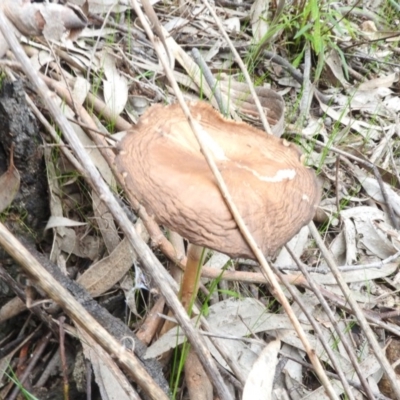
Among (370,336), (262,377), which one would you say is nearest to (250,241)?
(262,377)

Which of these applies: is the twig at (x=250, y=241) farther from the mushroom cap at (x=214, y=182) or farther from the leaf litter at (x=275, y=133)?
the leaf litter at (x=275, y=133)

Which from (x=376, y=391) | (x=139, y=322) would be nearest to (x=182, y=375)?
(x=139, y=322)

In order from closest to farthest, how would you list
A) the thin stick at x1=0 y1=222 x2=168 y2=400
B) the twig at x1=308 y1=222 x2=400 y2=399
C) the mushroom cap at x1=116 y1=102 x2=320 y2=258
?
the thin stick at x1=0 y1=222 x2=168 y2=400 → the mushroom cap at x1=116 y1=102 x2=320 y2=258 → the twig at x1=308 y1=222 x2=400 y2=399

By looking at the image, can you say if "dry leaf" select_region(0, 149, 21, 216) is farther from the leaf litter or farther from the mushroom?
the mushroom

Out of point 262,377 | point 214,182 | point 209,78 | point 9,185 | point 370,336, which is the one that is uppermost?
point 214,182

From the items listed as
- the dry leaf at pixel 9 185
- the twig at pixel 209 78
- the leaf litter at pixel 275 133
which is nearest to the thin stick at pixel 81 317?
the leaf litter at pixel 275 133

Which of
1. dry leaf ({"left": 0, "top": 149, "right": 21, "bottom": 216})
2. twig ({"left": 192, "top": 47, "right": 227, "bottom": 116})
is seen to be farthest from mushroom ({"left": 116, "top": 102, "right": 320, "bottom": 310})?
twig ({"left": 192, "top": 47, "right": 227, "bottom": 116})

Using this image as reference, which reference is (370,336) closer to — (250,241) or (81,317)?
(250,241)
